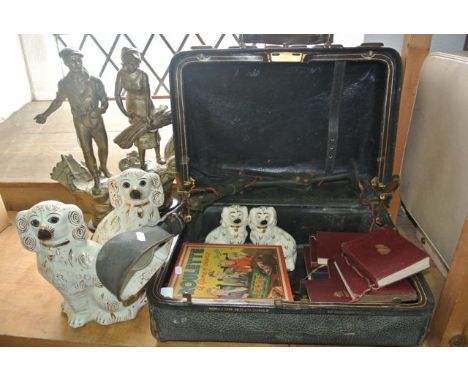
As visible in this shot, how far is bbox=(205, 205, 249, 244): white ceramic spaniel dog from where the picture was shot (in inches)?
39.3

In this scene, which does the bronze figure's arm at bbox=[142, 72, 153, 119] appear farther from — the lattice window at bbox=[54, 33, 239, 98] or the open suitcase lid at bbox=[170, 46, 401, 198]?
the lattice window at bbox=[54, 33, 239, 98]

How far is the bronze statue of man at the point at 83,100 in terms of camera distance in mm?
961

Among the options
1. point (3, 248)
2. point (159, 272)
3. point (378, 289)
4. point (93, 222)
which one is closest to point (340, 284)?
point (378, 289)

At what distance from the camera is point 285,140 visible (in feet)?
3.65

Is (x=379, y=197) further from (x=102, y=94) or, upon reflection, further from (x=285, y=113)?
(x=102, y=94)

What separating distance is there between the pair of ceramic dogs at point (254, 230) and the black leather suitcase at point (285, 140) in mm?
74

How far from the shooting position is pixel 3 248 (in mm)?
1239

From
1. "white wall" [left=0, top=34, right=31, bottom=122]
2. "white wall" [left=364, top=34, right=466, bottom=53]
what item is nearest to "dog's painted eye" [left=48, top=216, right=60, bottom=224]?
"white wall" [left=364, top=34, right=466, bottom=53]

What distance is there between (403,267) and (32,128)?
183 cm

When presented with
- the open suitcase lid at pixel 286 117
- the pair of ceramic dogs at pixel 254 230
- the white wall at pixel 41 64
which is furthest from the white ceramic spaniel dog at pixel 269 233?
the white wall at pixel 41 64

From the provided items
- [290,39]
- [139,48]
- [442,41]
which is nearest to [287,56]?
[290,39]

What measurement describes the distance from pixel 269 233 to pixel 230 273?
180mm

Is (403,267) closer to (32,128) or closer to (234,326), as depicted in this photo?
(234,326)

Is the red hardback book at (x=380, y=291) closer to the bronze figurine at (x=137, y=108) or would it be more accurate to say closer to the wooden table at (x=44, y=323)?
the wooden table at (x=44, y=323)
